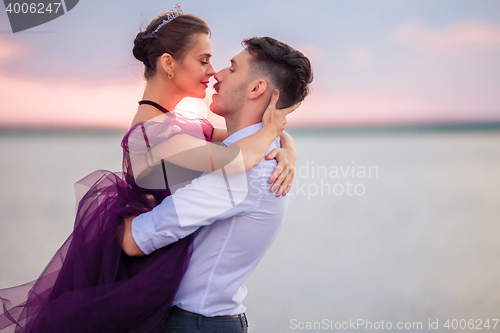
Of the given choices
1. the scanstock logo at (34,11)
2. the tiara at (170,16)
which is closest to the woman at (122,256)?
the tiara at (170,16)

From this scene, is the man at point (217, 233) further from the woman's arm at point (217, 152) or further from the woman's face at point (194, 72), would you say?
the woman's face at point (194, 72)

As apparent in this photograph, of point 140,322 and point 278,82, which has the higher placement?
point 278,82

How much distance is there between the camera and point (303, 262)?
403 cm

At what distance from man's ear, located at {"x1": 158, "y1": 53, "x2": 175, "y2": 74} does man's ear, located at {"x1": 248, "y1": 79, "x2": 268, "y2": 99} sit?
63 cm

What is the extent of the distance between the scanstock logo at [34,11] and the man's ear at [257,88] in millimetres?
3862

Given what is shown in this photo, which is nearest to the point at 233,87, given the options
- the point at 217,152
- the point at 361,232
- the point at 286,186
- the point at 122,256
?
the point at 217,152

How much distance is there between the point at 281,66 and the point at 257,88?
11 cm

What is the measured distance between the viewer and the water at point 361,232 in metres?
3.44

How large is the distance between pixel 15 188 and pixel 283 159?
6.28m

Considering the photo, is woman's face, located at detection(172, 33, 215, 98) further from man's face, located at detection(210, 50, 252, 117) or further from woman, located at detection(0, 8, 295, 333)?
woman, located at detection(0, 8, 295, 333)

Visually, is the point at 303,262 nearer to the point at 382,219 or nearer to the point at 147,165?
the point at 382,219

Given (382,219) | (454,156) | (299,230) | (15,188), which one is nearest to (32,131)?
(15,188)

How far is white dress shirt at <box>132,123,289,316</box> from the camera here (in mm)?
1055

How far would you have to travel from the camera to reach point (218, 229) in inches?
45.0
